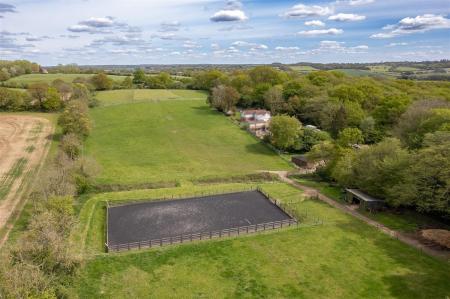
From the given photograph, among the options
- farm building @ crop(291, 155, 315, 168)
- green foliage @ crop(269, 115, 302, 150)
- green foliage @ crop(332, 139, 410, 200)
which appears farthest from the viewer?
green foliage @ crop(269, 115, 302, 150)

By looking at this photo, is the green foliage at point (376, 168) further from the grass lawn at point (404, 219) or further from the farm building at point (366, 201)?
the grass lawn at point (404, 219)

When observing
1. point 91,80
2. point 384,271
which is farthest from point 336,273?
point 91,80

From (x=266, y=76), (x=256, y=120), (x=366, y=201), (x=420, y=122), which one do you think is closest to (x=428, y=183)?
(x=366, y=201)

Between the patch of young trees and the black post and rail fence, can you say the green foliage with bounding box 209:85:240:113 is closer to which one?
the patch of young trees

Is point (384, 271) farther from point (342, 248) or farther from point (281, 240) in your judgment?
point (281, 240)

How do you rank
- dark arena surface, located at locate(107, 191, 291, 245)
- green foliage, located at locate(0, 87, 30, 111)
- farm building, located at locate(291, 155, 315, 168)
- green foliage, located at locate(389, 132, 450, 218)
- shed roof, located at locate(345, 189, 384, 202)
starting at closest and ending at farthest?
green foliage, located at locate(389, 132, 450, 218), dark arena surface, located at locate(107, 191, 291, 245), shed roof, located at locate(345, 189, 384, 202), farm building, located at locate(291, 155, 315, 168), green foliage, located at locate(0, 87, 30, 111)

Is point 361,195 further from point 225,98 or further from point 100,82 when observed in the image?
point 100,82

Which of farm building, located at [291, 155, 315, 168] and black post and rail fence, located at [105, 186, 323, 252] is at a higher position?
farm building, located at [291, 155, 315, 168]

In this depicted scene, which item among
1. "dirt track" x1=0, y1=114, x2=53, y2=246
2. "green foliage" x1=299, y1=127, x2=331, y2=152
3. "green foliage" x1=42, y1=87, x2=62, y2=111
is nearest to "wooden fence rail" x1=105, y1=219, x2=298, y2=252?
"dirt track" x1=0, y1=114, x2=53, y2=246
